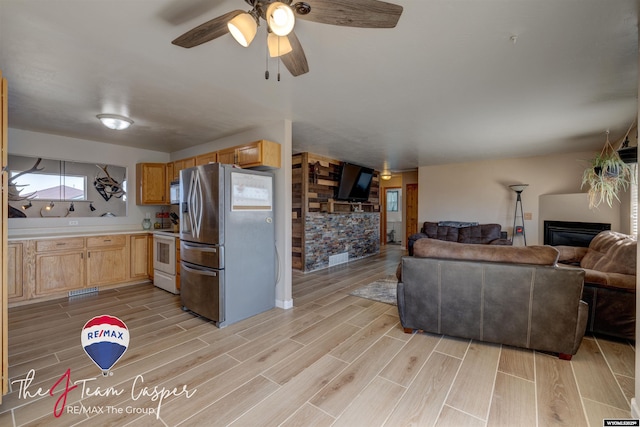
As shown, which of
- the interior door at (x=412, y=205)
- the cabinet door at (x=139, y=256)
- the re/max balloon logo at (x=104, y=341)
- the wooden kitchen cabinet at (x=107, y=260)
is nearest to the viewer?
the re/max balloon logo at (x=104, y=341)

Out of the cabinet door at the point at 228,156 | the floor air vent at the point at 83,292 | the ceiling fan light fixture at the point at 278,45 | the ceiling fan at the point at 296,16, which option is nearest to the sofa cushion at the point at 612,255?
the ceiling fan at the point at 296,16

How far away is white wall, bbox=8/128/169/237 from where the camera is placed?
3.72m

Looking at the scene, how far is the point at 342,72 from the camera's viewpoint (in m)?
2.17

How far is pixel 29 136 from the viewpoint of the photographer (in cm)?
373

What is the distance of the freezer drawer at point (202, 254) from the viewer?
2818 mm

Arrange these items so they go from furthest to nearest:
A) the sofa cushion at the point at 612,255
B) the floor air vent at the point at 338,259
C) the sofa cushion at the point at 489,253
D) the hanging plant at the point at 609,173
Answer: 1. the floor air vent at the point at 338,259
2. the hanging plant at the point at 609,173
3. the sofa cushion at the point at 612,255
4. the sofa cushion at the point at 489,253

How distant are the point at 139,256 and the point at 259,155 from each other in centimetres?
288

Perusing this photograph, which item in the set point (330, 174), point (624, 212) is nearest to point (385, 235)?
point (330, 174)

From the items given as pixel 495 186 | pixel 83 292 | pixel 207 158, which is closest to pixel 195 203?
pixel 207 158

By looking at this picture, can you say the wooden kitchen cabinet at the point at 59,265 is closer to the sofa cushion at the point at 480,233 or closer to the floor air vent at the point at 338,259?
the floor air vent at the point at 338,259

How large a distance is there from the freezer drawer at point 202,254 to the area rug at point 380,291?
202 cm

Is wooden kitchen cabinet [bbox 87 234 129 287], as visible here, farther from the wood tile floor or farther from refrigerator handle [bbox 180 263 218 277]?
refrigerator handle [bbox 180 263 218 277]

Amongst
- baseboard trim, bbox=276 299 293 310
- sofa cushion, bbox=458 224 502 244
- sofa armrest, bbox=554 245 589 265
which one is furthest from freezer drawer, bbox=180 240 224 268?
sofa cushion, bbox=458 224 502 244

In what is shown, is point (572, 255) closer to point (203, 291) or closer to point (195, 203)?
point (203, 291)
